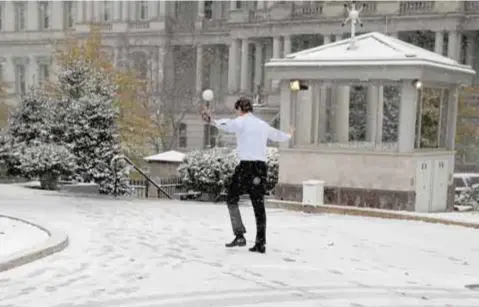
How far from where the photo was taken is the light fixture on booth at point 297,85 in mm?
15641

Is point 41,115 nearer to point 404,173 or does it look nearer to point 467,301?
point 404,173

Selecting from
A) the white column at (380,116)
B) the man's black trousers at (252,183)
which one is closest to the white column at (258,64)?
the white column at (380,116)

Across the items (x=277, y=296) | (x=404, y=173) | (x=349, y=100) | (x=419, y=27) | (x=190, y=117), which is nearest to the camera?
(x=277, y=296)

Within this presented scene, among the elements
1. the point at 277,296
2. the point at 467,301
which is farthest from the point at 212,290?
the point at 467,301

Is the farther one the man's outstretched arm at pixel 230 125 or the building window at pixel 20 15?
the building window at pixel 20 15

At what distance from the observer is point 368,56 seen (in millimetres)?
15211

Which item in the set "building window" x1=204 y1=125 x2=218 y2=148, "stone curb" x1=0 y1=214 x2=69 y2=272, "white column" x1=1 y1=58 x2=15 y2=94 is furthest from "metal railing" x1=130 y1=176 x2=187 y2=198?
"white column" x1=1 y1=58 x2=15 y2=94

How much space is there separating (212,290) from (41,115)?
1512cm

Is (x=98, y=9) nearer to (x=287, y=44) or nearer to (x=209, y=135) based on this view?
(x=209, y=135)

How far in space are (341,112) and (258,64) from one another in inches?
1373

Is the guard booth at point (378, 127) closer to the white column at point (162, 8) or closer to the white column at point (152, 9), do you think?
the white column at point (162, 8)

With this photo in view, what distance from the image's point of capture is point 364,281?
7316mm

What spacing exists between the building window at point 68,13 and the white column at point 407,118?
52.1m

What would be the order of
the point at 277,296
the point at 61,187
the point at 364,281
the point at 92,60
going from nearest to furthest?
1. the point at 277,296
2. the point at 364,281
3. the point at 61,187
4. the point at 92,60
